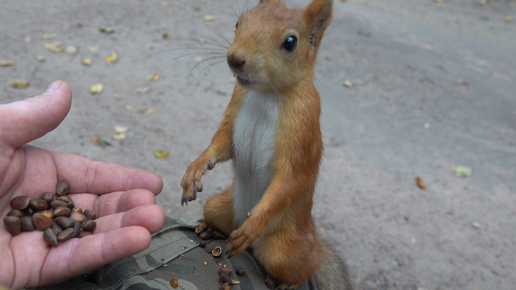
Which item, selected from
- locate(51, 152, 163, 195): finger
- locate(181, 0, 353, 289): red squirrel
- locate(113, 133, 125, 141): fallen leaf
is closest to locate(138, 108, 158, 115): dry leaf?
locate(113, 133, 125, 141): fallen leaf

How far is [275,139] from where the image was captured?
159cm

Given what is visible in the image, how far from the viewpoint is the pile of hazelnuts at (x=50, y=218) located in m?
1.48

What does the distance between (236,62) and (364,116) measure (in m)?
3.02

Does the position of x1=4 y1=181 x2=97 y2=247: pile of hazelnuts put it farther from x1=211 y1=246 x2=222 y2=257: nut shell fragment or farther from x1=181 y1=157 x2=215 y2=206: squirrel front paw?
x1=211 y1=246 x2=222 y2=257: nut shell fragment

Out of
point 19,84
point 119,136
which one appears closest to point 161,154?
point 119,136

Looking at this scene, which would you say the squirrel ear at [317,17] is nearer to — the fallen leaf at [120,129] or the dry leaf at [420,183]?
the dry leaf at [420,183]

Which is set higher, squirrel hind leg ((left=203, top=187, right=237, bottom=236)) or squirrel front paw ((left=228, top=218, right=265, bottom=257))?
squirrel front paw ((left=228, top=218, right=265, bottom=257))

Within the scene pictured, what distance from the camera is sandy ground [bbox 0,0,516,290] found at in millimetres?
2893

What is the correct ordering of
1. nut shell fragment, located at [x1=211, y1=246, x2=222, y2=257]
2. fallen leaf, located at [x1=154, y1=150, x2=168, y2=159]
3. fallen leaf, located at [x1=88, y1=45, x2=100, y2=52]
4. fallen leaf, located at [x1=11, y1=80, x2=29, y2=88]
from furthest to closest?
fallen leaf, located at [x1=88, y1=45, x2=100, y2=52], fallen leaf, located at [x1=11, y1=80, x2=29, y2=88], fallen leaf, located at [x1=154, y1=150, x2=168, y2=159], nut shell fragment, located at [x1=211, y1=246, x2=222, y2=257]

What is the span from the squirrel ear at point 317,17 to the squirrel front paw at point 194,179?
66 cm

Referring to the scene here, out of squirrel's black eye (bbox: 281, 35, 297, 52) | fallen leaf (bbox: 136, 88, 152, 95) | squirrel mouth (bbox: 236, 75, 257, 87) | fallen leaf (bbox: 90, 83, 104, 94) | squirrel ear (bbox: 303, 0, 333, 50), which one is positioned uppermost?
squirrel ear (bbox: 303, 0, 333, 50)

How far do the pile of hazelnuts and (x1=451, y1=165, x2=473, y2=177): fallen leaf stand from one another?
10.2 ft

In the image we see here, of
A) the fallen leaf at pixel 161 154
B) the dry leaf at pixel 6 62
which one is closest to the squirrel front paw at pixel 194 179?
the fallen leaf at pixel 161 154

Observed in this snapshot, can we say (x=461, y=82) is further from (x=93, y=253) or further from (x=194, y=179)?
(x=93, y=253)
